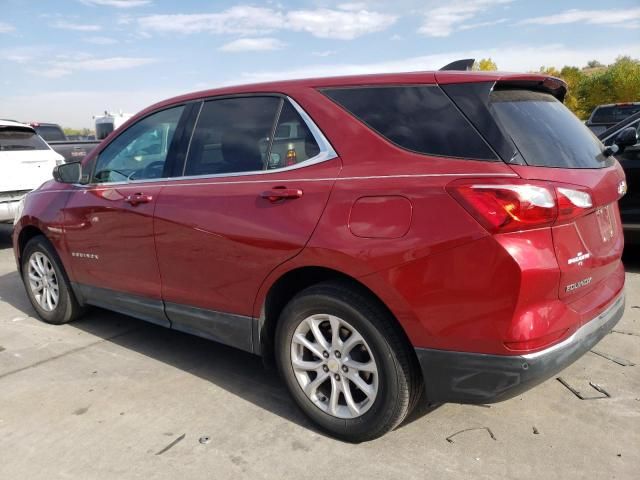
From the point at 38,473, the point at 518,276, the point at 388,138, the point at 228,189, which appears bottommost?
the point at 38,473

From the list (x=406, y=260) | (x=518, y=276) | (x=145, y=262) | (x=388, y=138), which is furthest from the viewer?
(x=145, y=262)

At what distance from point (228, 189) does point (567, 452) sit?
2.17m

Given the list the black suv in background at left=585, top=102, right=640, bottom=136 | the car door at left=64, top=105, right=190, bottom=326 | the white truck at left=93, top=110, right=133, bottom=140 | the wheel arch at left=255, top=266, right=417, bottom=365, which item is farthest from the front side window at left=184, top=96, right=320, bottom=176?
the white truck at left=93, top=110, right=133, bottom=140

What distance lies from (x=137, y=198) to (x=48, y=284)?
64.6 inches

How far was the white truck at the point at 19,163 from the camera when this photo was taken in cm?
801

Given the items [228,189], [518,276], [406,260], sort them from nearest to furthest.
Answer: [518,276], [406,260], [228,189]

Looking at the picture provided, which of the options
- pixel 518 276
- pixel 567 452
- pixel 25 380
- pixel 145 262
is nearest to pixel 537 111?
pixel 518 276

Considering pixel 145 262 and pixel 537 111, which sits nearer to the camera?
pixel 537 111

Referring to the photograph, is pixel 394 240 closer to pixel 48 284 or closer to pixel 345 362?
pixel 345 362

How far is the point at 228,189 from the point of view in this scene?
10.5 ft

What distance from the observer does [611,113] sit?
1293 cm

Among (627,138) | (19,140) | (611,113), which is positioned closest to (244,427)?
(627,138)

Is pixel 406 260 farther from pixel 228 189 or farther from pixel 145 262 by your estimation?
pixel 145 262

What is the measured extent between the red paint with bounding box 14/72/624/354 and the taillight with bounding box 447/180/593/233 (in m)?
0.02
